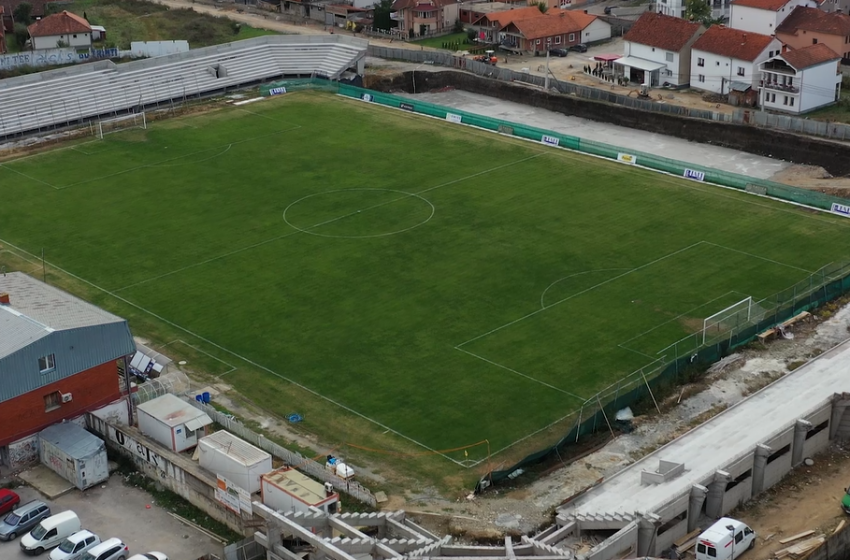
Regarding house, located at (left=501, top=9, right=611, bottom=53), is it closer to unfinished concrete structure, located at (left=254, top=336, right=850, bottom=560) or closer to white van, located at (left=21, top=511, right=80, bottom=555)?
unfinished concrete structure, located at (left=254, top=336, right=850, bottom=560)

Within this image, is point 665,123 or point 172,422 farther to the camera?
point 665,123

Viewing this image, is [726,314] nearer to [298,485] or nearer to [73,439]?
[298,485]

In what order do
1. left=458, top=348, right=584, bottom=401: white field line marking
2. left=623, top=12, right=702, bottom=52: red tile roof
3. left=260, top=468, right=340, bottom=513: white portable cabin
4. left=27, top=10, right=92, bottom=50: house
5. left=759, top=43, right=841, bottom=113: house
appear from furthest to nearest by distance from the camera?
left=27, top=10, right=92, bottom=50: house, left=623, top=12, right=702, bottom=52: red tile roof, left=759, top=43, right=841, bottom=113: house, left=458, top=348, right=584, bottom=401: white field line marking, left=260, top=468, right=340, bottom=513: white portable cabin

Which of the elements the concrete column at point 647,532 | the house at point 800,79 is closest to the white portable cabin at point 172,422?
the concrete column at point 647,532

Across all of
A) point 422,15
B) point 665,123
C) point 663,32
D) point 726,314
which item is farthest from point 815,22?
point 726,314

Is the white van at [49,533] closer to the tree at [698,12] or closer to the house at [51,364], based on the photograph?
the house at [51,364]

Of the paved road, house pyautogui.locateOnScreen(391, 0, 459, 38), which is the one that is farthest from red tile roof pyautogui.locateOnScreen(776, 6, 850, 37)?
the paved road
